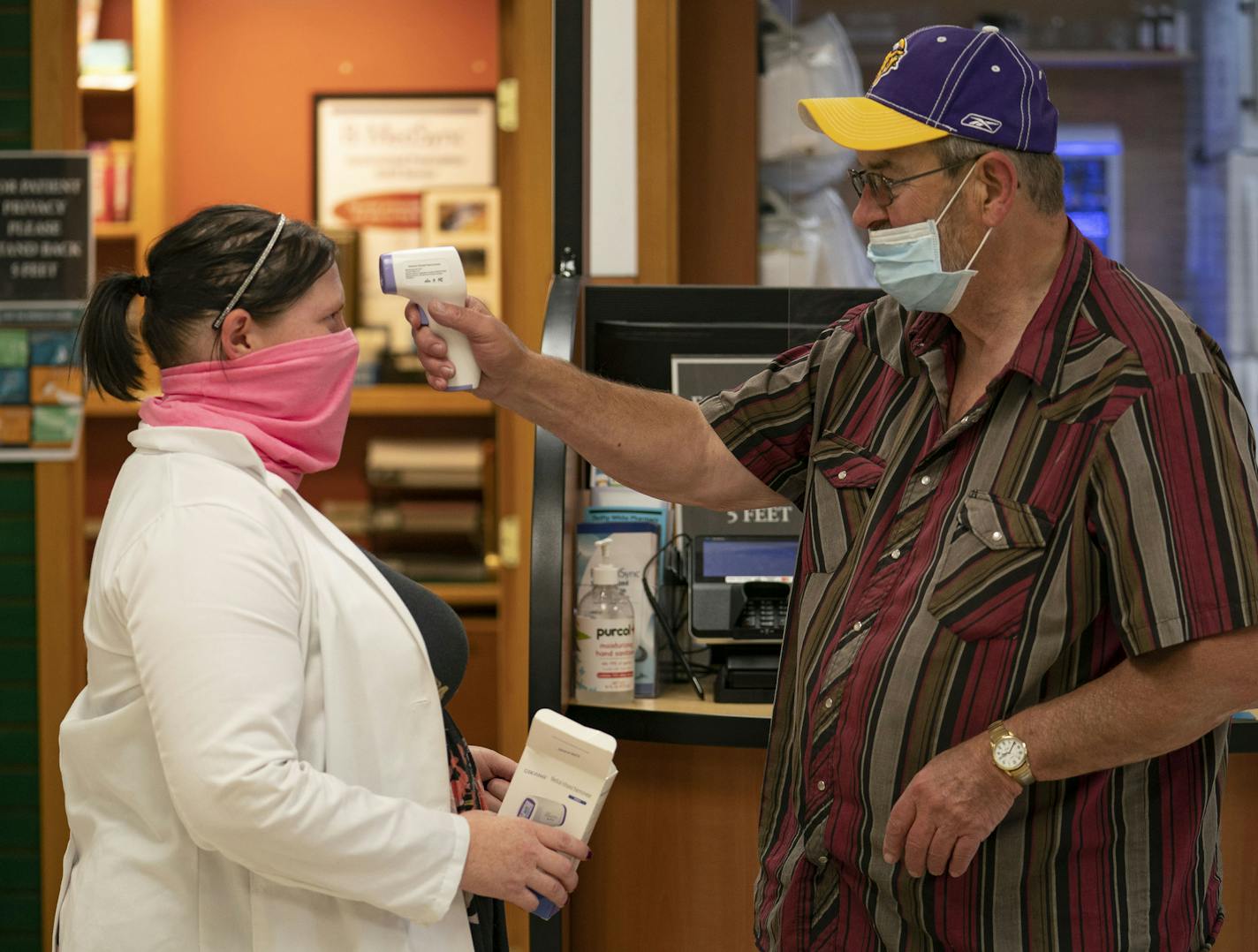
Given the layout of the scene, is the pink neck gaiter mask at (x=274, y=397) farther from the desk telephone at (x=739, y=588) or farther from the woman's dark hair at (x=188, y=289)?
the desk telephone at (x=739, y=588)

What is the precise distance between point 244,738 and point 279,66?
4573 mm

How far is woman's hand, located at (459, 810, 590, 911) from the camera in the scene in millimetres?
1444

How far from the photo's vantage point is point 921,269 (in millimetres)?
1582

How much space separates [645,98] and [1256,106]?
80.3 inches

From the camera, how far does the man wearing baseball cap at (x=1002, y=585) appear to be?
138cm

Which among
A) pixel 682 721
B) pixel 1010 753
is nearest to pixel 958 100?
pixel 1010 753

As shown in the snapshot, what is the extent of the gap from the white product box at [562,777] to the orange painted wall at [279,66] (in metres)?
4.21

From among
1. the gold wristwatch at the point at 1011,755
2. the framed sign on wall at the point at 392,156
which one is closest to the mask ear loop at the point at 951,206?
the gold wristwatch at the point at 1011,755

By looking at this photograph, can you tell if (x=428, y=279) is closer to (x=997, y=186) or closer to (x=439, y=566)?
(x=997, y=186)

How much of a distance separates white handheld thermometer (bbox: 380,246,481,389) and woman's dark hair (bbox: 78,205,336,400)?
0.15 m

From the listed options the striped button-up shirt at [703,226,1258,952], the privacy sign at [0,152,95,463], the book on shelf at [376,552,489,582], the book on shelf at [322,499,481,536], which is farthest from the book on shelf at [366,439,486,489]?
the striped button-up shirt at [703,226,1258,952]

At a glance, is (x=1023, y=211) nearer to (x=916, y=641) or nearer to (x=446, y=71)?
(x=916, y=641)

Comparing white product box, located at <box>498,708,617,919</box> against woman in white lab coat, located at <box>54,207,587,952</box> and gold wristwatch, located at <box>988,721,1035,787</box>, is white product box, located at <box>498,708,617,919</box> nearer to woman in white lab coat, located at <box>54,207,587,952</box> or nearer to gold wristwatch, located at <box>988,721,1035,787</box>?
woman in white lab coat, located at <box>54,207,587,952</box>

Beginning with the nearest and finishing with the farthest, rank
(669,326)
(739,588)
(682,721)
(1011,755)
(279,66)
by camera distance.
Result: (1011,755), (682,721), (739,588), (669,326), (279,66)
